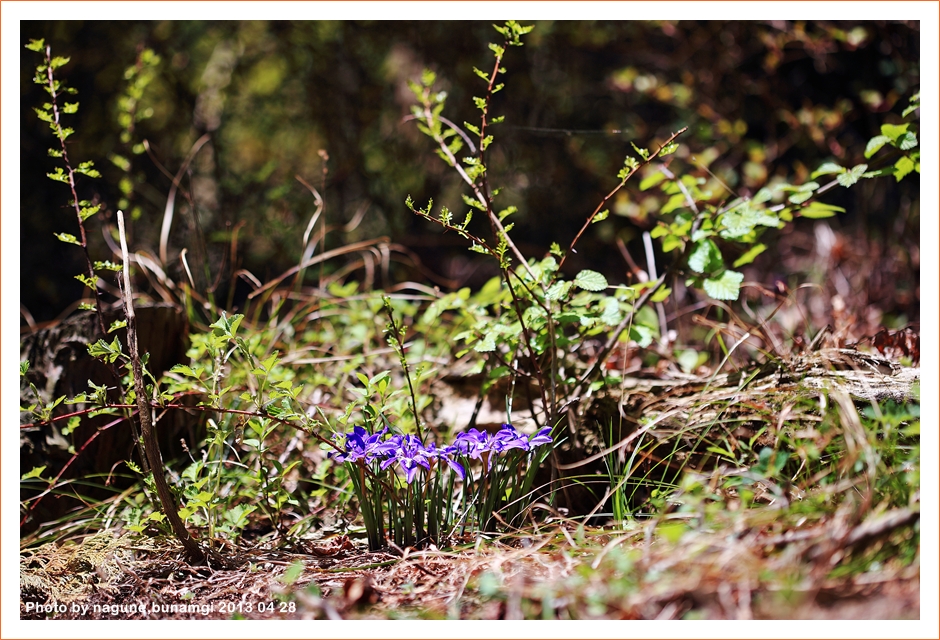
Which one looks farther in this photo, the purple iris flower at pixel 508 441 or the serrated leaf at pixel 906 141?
the serrated leaf at pixel 906 141

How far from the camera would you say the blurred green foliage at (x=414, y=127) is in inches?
135

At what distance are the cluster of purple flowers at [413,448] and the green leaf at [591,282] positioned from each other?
0.33m

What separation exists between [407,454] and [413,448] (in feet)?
0.06

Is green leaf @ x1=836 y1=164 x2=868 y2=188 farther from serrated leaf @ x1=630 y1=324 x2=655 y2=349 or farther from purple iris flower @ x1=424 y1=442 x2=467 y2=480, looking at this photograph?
purple iris flower @ x1=424 y1=442 x2=467 y2=480

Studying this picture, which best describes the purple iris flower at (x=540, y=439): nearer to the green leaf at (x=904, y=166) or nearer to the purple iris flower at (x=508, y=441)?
the purple iris flower at (x=508, y=441)

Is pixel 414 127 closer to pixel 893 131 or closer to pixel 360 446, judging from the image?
pixel 893 131

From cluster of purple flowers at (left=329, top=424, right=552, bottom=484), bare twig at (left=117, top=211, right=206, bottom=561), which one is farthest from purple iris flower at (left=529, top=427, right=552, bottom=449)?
bare twig at (left=117, top=211, right=206, bottom=561)

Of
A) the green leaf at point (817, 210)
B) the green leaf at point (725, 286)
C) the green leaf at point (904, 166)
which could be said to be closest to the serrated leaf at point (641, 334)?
the green leaf at point (725, 286)

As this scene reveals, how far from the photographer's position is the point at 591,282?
1.50 metres

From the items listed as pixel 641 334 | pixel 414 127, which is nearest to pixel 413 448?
pixel 641 334

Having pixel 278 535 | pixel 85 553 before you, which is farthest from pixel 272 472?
pixel 85 553

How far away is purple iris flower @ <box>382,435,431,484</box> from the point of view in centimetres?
Result: 136

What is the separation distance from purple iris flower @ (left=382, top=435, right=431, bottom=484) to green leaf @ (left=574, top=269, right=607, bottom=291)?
0.51m

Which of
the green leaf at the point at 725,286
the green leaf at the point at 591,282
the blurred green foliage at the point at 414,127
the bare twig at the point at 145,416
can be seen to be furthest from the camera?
the blurred green foliage at the point at 414,127
